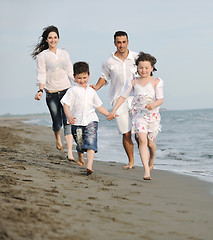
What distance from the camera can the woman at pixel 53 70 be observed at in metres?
6.21

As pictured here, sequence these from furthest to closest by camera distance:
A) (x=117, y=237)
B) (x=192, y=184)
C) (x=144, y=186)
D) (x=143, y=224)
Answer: (x=192, y=184), (x=144, y=186), (x=143, y=224), (x=117, y=237)

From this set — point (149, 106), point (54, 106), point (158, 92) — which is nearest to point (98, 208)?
point (149, 106)

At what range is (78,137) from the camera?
5.34 metres

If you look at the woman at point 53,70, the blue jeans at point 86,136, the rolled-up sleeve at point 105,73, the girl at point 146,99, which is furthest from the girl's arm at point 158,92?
the woman at point 53,70

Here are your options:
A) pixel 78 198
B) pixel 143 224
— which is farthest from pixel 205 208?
pixel 78 198

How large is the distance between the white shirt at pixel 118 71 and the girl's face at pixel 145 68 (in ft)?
2.62

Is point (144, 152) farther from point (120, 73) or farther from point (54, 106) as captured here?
point (54, 106)

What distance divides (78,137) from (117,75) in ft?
4.35

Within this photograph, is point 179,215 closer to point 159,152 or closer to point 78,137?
point 78,137

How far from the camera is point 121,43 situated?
19.4 feet

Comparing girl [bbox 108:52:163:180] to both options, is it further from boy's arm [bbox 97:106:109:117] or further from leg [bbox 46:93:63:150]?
leg [bbox 46:93:63:150]

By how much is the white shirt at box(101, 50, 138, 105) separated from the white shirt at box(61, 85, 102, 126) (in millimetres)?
875

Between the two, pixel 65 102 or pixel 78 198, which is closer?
pixel 78 198

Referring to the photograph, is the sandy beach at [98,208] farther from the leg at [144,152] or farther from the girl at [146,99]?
the girl at [146,99]
